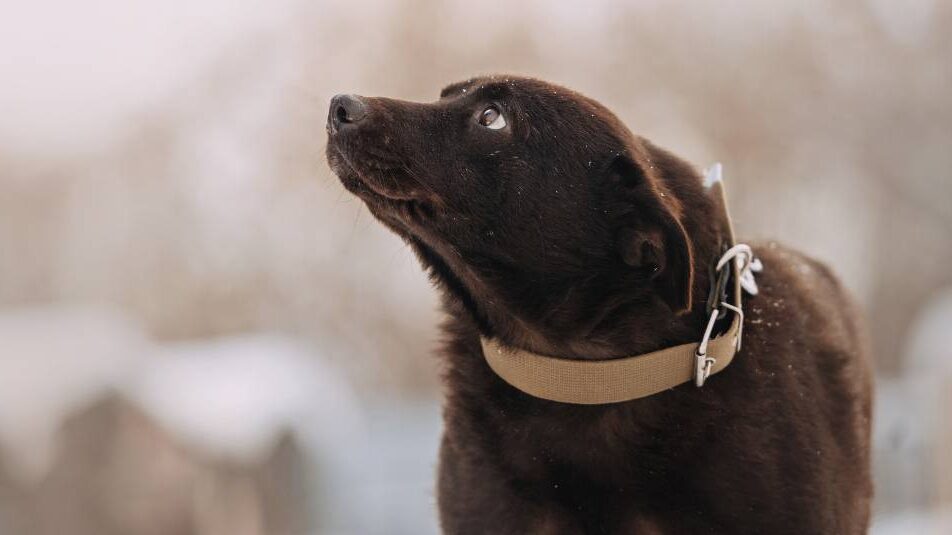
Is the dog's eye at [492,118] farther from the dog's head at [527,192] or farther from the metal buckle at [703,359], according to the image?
the metal buckle at [703,359]

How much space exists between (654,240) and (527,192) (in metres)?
0.35

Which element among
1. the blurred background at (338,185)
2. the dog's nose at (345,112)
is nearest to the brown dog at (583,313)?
the dog's nose at (345,112)

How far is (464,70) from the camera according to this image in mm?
10672

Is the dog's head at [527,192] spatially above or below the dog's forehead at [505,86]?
below

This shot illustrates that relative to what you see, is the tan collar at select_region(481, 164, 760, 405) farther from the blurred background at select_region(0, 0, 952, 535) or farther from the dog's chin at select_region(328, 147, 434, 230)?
the blurred background at select_region(0, 0, 952, 535)

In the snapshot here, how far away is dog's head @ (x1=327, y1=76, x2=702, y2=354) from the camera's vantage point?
2939mm

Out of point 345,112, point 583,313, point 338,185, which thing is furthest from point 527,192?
point 338,185

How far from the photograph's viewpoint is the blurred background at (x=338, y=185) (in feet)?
30.7

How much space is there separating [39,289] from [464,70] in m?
4.38

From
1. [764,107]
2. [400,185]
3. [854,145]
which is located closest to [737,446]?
[400,185]

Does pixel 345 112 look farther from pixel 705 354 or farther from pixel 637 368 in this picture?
pixel 705 354

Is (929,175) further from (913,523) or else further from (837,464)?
(837,464)

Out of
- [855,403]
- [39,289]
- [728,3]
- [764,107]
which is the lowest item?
[39,289]

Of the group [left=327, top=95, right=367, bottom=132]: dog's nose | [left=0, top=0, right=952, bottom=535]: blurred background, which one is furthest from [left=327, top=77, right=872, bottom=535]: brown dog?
[left=0, top=0, right=952, bottom=535]: blurred background
